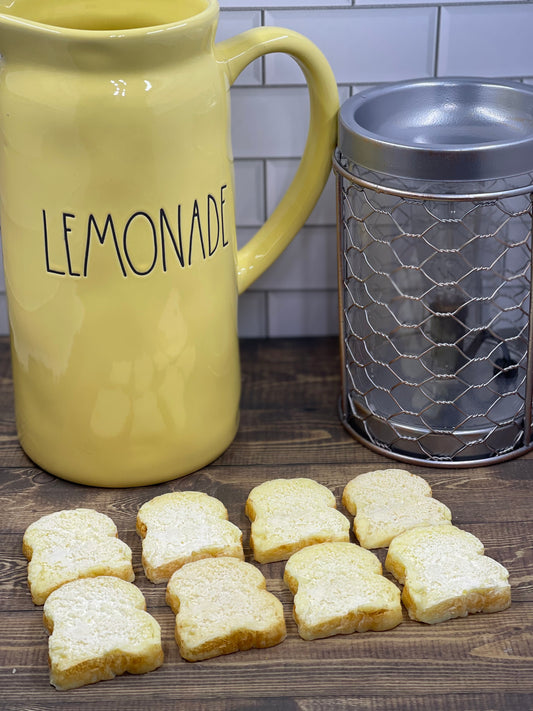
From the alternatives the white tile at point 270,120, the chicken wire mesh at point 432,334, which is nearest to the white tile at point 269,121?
the white tile at point 270,120

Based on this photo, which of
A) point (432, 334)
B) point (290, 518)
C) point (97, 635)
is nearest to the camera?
point (97, 635)

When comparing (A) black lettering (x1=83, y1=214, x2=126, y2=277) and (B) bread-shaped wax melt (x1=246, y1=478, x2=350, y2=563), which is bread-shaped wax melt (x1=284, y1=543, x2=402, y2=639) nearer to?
(B) bread-shaped wax melt (x1=246, y1=478, x2=350, y2=563)

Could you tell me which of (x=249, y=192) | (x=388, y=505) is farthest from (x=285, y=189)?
(x=388, y=505)

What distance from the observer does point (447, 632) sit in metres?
0.55

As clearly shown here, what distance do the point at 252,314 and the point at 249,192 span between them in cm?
13

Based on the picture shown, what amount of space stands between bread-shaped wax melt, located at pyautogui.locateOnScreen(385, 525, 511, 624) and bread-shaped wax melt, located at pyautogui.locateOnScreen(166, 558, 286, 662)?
0.09 meters

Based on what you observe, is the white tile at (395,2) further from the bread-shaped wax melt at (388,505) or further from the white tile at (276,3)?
the bread-shaped wax melt at (388,505)

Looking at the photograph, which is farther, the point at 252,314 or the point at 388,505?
the point at 252,314

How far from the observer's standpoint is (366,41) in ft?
2.58

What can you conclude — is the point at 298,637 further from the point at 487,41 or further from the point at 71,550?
the point at 487,41

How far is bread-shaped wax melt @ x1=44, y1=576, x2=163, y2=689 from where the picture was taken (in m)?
0.52

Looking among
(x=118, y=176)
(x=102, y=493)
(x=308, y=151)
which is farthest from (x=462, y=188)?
(x=102, y=493)

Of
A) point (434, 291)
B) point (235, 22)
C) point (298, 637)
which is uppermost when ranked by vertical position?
point (235, 22)

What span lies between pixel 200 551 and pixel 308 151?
1.09 feet
